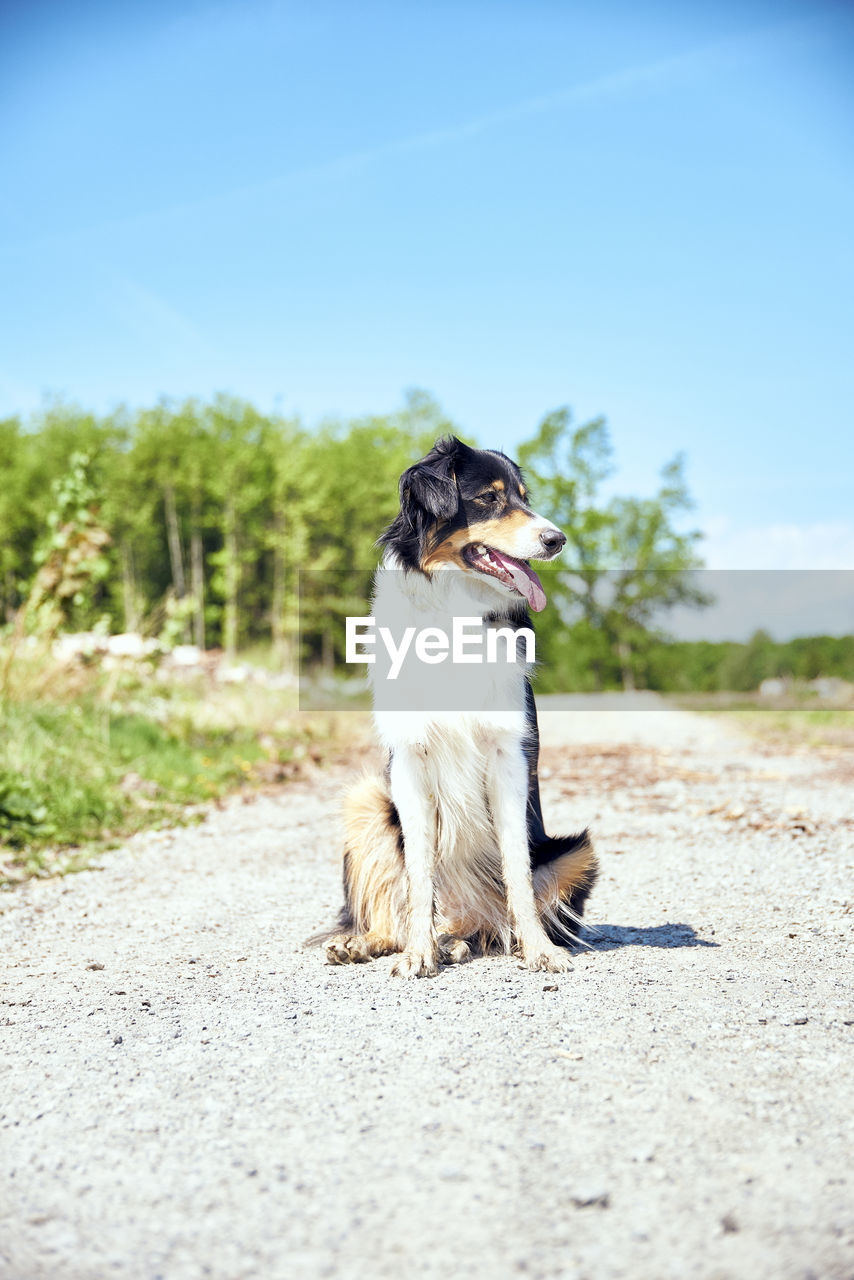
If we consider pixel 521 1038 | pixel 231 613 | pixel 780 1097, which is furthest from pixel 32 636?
pixel 231 613

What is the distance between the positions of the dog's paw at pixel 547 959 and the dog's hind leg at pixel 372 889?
59 cm

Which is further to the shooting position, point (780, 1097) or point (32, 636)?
point (32, 636)

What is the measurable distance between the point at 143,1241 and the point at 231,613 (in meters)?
29.7

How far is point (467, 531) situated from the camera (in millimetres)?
3824

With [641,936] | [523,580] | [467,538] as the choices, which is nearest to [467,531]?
[467,538]

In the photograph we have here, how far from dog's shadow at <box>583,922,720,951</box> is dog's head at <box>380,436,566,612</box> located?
154cm

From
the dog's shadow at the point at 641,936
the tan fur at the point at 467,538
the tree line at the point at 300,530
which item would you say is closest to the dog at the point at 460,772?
the tan fur at the point at 467,538

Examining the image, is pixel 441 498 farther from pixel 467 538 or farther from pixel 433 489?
pixel 467 538

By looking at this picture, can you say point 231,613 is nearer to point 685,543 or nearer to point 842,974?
point 685,543

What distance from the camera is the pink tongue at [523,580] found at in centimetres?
379

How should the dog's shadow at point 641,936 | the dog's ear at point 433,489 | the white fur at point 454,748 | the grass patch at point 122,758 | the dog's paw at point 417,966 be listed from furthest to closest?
the grass patch at point 122,758 → the dog's shadow at point 641,936 → the dog's ear at point 433,489 → the white fur at point 454,748 → the dog's paw at point 417,966

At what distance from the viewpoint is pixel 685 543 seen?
2867 centimetres

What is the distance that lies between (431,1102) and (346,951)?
4.61 ft

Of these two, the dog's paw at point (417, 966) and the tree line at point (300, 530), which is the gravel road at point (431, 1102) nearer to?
the dog's paw at point (417, 966)
